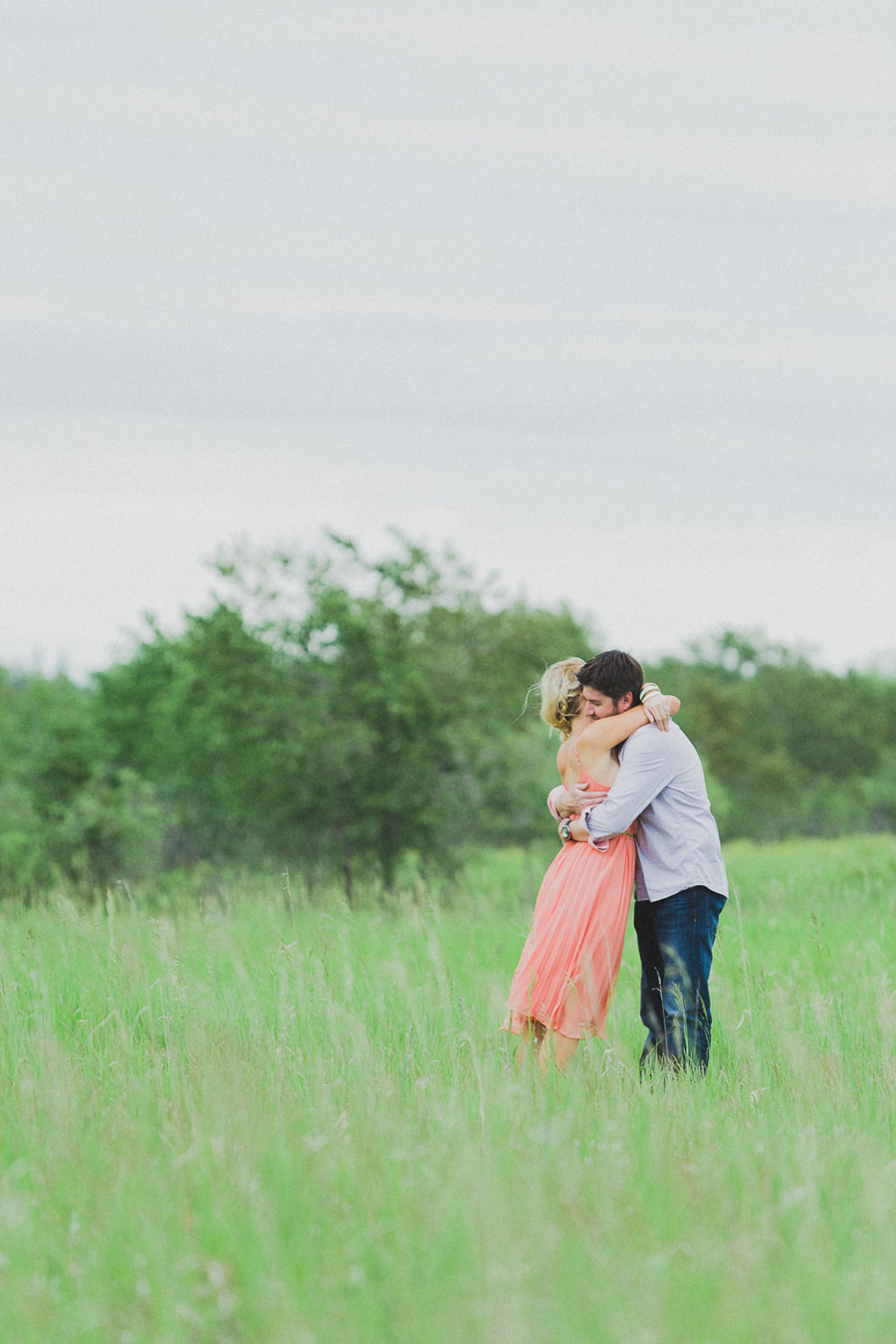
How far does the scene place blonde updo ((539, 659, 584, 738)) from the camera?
197 inches

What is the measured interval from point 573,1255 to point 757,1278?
1.24 feet

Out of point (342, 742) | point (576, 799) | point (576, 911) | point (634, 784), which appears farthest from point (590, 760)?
point (342, 742)

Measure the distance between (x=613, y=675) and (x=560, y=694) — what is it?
0.25 meters

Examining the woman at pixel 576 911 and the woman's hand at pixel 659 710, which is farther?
the woman's hand at pixel 659 710

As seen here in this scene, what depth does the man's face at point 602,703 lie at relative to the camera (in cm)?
494

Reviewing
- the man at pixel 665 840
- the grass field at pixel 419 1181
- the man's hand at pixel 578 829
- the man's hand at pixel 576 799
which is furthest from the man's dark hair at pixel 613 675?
the grass field at pixel 419 1181

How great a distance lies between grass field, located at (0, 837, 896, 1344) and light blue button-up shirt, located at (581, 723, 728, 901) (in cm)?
61

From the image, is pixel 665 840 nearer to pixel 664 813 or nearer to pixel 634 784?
pixel 664 813

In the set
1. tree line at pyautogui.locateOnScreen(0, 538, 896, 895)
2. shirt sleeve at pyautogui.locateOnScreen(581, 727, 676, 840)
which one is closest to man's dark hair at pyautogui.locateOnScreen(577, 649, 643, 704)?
shirt sleeve at pyautogui.locateOnScreen(581, 727, 676, 840)

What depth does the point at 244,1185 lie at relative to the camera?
2635 millimetres

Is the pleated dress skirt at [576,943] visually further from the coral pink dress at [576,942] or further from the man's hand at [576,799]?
the man's hand at [576,799]

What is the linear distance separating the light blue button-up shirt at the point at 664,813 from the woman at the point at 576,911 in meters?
0.10

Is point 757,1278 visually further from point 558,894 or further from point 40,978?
point 40,978

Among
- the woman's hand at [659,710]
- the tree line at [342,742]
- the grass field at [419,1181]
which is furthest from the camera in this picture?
the tree line at [342,742]
